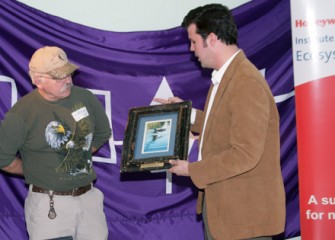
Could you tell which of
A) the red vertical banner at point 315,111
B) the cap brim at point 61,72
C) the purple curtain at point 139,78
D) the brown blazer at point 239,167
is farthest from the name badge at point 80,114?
the red vertical banner at point 315,111

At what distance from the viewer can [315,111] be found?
3.78m

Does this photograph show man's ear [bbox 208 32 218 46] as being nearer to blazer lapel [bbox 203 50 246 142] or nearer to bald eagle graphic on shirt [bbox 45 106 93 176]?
blazer lapel [bbox 203 50 246 142]

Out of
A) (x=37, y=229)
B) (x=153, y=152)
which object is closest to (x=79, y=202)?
(x=37, y=229)

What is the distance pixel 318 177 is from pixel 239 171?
64.7 inches

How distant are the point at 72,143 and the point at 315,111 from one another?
1.70 meters

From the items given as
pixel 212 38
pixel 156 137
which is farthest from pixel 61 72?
pixel 212 38

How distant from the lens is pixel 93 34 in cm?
358

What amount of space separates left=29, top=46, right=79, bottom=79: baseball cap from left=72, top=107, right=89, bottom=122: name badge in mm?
210

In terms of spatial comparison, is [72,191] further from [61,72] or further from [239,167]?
[239,167]

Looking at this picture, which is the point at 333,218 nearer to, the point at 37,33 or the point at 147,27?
the point at 147,27

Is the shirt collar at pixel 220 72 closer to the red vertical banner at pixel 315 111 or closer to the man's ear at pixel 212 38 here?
the man's ear at pixel 212 38

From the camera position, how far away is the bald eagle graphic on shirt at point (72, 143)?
9.38 ft

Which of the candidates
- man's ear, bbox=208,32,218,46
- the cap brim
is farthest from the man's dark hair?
the cap brim

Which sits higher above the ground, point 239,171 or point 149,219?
point 239,171
